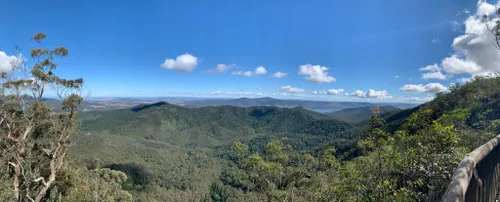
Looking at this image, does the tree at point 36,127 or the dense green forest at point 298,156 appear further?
the tree at point 36,127

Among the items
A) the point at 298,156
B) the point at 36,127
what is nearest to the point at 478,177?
the point at 298,156

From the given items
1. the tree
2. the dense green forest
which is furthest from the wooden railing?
the tree

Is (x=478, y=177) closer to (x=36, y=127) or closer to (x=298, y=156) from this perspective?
(x=298, y=156)

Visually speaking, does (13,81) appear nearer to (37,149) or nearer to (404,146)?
(37,149)

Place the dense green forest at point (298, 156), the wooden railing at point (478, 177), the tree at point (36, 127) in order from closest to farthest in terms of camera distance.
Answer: the wooden railing at point (478, 177) < the dense green forest at point (298, 156) < the tree at point (36, 127)

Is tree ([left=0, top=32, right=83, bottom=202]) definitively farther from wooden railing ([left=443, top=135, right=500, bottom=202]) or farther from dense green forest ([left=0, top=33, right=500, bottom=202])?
wooden railing ([left=443, top=135, right=500, bottom=202])

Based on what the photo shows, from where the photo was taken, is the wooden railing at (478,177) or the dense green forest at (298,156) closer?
the wooden railing at (478,177)

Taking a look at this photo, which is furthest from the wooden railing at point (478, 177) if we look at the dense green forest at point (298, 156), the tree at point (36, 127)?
the tree at point (36, 127)

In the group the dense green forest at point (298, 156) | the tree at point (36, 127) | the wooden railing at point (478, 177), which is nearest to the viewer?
the wooden railing at point (478, 177)

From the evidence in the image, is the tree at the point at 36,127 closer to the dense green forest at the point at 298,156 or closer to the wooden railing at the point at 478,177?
the dense green forest at the point at 298,156
